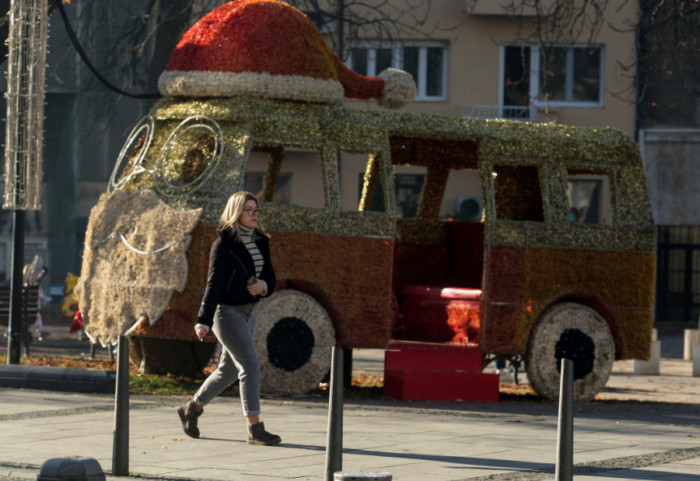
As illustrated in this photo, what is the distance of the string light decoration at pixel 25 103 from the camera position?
14.5 metres

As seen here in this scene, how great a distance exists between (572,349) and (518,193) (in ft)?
6.61

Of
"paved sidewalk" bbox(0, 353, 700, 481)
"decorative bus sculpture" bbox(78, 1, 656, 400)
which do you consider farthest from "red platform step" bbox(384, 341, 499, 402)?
"paved sidewalk" bbox(0, 353, 700, 481)

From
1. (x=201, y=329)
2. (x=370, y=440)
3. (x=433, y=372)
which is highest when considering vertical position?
(x=201, y=329)

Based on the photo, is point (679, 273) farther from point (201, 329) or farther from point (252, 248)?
Result: point (201, 329)

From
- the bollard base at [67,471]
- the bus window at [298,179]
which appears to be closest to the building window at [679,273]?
the bus window at [298,179]

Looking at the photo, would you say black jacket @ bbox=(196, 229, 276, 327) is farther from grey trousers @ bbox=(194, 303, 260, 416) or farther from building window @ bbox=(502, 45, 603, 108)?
building window @ bbox=(502, 45, 603, 108)

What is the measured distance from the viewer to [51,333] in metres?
24.5

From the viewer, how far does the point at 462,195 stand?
32.2 metres

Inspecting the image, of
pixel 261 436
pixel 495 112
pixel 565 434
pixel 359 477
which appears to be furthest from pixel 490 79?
pixel 359 477

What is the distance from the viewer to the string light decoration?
47.6ft

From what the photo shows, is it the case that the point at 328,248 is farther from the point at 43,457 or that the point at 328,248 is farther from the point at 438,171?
the point at 43,457

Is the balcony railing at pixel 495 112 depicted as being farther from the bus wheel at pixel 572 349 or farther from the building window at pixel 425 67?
the bus wheel at pixel 572 349

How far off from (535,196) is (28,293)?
779 centimetres

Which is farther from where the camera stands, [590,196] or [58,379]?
[590,196]
